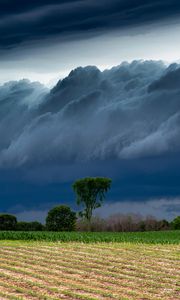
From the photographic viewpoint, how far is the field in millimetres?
18219

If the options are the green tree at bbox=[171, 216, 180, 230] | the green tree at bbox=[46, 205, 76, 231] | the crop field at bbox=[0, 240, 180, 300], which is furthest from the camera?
the green tree at bbox=[171, 216, 180, 230]

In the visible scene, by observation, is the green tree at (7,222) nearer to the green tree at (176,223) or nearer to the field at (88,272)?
the green tree at (176,223)

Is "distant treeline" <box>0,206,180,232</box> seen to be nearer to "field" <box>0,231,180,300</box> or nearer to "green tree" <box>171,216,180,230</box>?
"green tree" <box>171,216,180,230</box>

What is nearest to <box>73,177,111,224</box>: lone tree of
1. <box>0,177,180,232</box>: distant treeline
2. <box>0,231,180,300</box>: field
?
<box>0,177,180,232</box>: distant treeline

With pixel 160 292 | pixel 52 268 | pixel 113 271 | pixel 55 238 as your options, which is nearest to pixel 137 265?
pixel 113 271

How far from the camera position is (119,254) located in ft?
92.9

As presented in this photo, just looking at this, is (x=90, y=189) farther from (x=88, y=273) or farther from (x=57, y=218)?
(x=88, y=273)

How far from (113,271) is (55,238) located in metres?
16.4

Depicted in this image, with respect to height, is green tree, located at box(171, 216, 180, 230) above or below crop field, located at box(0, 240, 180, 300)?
above

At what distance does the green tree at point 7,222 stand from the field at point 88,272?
28770 mm

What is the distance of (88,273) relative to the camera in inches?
861

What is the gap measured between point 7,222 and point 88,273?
3979cm

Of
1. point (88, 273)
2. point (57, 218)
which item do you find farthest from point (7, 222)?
point (88, 273)

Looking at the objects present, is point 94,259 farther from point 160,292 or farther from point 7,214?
point 7,214
